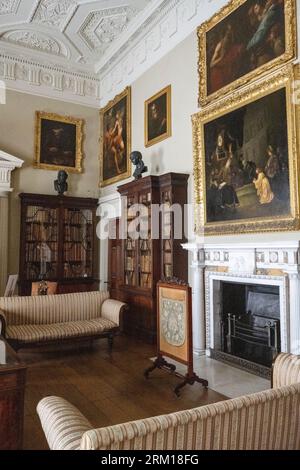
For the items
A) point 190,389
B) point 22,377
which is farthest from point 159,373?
point 22,377

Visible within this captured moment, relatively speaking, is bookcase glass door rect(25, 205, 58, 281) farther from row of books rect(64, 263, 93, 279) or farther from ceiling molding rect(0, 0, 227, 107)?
ceiling molding rect(0, 0, 227, 107)

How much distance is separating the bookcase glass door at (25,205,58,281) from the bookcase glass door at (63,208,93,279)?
25 cm

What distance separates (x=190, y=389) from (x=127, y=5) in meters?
6.52

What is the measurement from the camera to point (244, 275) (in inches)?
183

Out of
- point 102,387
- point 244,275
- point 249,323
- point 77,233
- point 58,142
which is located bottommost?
point 102,387

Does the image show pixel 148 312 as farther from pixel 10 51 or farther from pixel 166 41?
pixel 10 51

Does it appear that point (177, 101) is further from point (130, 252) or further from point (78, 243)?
point (78, 243)

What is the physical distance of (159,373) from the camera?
173 inches

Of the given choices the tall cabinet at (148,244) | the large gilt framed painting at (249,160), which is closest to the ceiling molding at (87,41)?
the large gilt framed painting at (249,160)

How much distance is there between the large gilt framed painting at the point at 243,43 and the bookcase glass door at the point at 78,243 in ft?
13.5

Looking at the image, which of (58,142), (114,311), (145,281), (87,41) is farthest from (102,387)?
(87,41)

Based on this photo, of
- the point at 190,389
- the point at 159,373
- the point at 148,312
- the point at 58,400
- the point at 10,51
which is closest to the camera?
the point at 58,400

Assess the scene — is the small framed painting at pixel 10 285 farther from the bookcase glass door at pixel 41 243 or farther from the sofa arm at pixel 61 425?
the sofa arm at pixel 61 425

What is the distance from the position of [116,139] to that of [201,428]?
7.46 m
